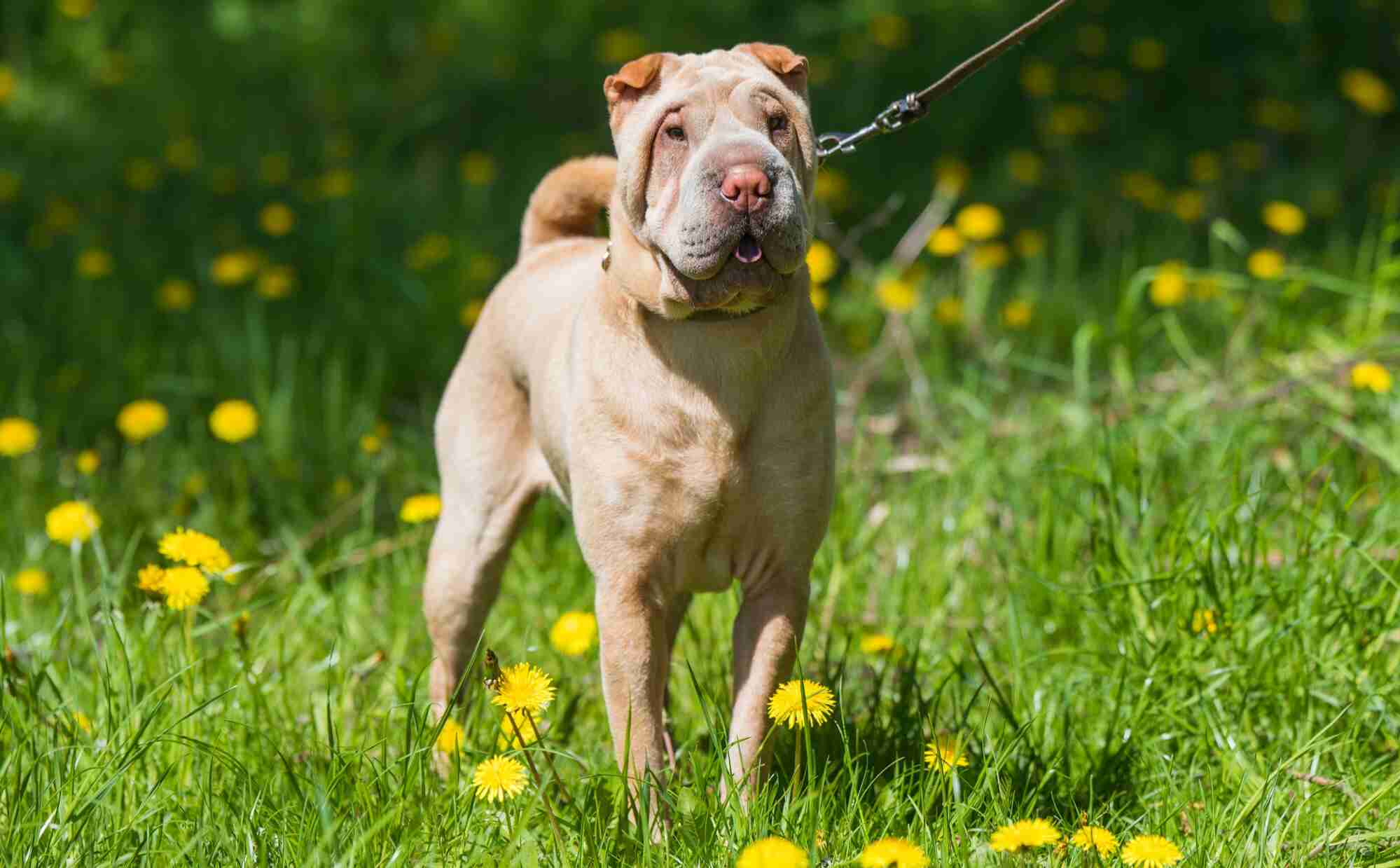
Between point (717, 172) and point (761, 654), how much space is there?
0.85m

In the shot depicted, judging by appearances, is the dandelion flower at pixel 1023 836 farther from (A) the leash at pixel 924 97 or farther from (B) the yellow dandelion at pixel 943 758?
(A) the leash at pixel 924 97

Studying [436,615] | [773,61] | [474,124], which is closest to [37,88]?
[474,124]

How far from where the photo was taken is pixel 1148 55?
7.00m

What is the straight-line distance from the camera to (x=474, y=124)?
729cm

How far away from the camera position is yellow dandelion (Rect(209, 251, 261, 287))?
203 inches

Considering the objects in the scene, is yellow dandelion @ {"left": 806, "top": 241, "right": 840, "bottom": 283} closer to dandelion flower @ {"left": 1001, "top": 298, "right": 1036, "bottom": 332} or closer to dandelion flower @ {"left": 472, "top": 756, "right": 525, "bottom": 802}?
dandelion flower @ {"left": 1001, "top": 298, "right": 1036, "bottom": 332}

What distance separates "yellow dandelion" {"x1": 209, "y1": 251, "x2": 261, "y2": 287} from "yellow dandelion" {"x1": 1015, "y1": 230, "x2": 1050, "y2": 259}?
2654 mm

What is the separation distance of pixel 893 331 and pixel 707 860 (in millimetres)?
2508

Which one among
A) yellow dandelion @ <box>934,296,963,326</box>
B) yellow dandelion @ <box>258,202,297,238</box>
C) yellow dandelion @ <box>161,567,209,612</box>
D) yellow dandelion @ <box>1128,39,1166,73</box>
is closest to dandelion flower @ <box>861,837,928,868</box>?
yellow dandelion @ <box>161,567,209,612</box>

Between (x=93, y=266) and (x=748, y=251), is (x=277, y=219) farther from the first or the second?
(x=748, y=251)

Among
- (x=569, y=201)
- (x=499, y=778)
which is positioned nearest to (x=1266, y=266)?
(x=569, y=201)

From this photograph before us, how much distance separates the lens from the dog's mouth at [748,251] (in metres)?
2.37

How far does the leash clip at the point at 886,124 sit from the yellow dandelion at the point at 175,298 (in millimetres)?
2896

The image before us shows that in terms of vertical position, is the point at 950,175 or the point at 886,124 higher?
the point at 886,124
